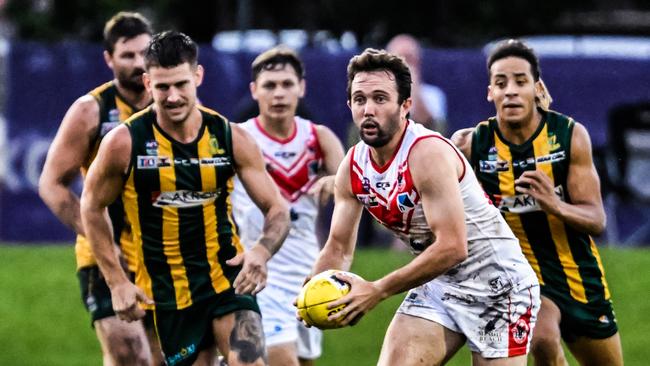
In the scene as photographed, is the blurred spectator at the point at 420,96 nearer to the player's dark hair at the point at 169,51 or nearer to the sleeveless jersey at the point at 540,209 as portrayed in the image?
the sleeveless jersey at the point at 540,209

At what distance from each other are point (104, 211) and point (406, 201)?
1783 mm

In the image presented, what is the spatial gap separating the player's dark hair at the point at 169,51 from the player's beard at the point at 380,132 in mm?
1332

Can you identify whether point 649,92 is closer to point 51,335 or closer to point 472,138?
point 51,335


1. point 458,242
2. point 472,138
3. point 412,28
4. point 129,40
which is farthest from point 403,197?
point 412,28

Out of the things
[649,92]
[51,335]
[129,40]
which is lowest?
[51,335]

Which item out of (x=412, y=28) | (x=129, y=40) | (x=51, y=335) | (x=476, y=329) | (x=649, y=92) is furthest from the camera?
(x=412, y=28)

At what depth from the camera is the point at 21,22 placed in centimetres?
2412

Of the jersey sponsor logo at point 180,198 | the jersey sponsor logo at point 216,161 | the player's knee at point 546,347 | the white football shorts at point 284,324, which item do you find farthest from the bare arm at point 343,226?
the white football shorts at point 284,324

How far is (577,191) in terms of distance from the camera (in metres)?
8.11

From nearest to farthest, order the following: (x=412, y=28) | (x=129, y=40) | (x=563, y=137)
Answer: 1. (x=563, y=137)
2. (x=129, y=40)
3. (x=412, y=28)

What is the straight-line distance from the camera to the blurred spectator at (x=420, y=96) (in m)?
14.6

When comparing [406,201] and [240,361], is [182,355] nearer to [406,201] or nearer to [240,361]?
[240,361]

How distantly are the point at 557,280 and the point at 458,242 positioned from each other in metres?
1.68

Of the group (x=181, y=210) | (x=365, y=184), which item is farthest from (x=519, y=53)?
(x=181, y=210)
